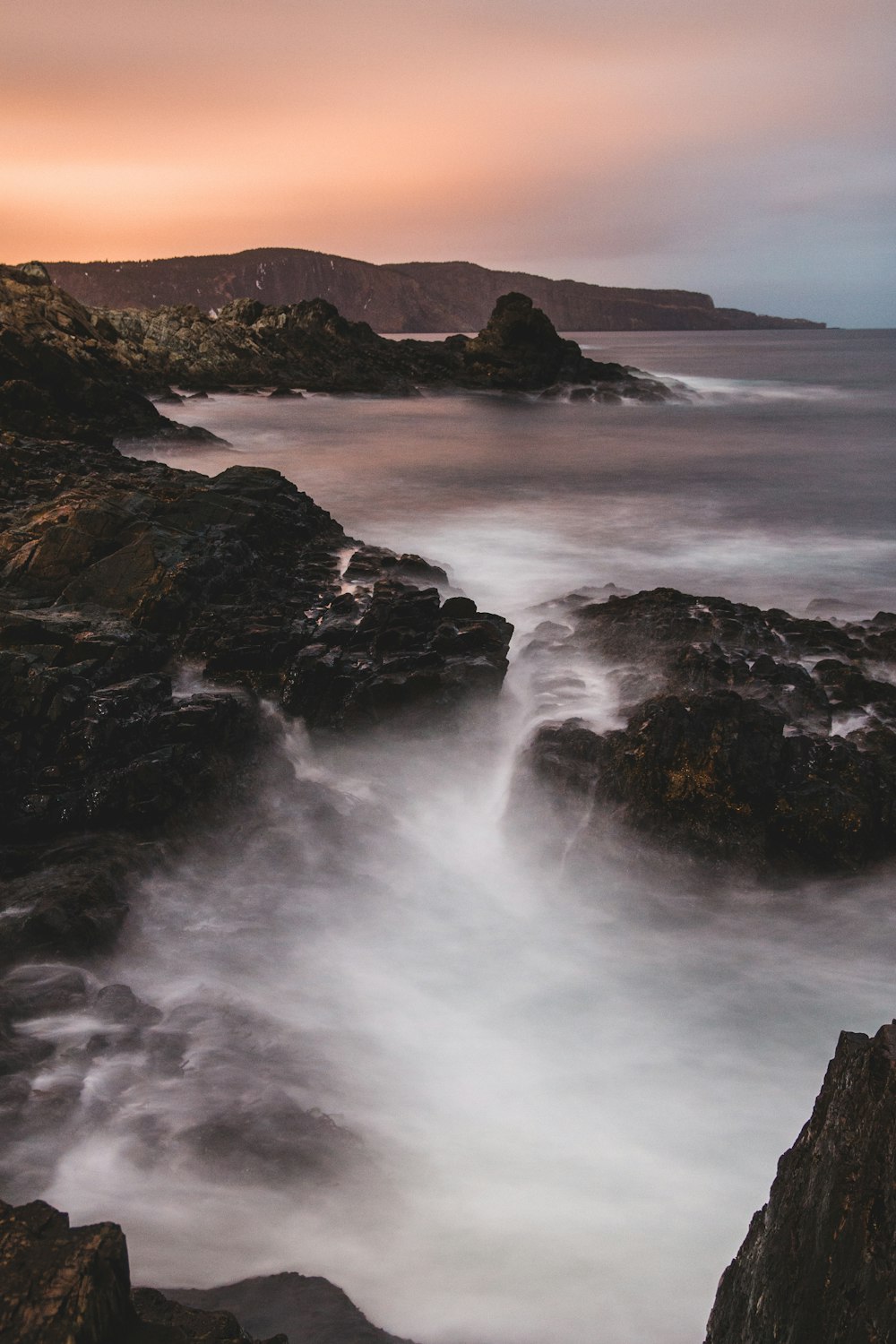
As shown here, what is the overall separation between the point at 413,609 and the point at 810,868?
13.7 feet

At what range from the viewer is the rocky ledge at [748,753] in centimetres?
666

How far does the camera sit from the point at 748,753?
6.86 meters

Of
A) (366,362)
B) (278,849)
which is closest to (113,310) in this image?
(366,362)

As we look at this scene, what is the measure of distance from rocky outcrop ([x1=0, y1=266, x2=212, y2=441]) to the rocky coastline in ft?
18.6

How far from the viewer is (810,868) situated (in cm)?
660

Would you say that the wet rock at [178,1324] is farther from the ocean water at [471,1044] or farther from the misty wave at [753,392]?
the misty wave at [753,392]

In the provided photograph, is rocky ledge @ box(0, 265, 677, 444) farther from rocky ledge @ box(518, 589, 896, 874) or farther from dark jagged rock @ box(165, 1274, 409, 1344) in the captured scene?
dark jagged rock @ box(165, 1274, 409, 1344)

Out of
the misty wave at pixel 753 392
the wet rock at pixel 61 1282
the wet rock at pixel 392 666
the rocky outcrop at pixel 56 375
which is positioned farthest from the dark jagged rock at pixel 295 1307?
the misty wave at pixel 753 392

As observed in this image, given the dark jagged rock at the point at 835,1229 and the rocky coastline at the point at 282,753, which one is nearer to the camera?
the dark jagged rock at the point at 835,1229

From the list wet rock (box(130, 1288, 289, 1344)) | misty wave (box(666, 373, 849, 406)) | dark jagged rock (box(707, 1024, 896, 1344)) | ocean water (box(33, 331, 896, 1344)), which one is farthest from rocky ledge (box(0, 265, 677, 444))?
dark jagged rock (box(707, 1024, 896, 1344))

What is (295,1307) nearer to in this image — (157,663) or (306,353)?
(157,663)

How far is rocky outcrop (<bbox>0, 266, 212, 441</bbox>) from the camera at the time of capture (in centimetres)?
1762

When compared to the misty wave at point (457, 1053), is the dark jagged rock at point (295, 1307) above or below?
below

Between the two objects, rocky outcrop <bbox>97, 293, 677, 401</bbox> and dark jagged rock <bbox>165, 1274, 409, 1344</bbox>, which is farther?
rocky outcrop <bbox>97, 293, 677, 401</bbox>
